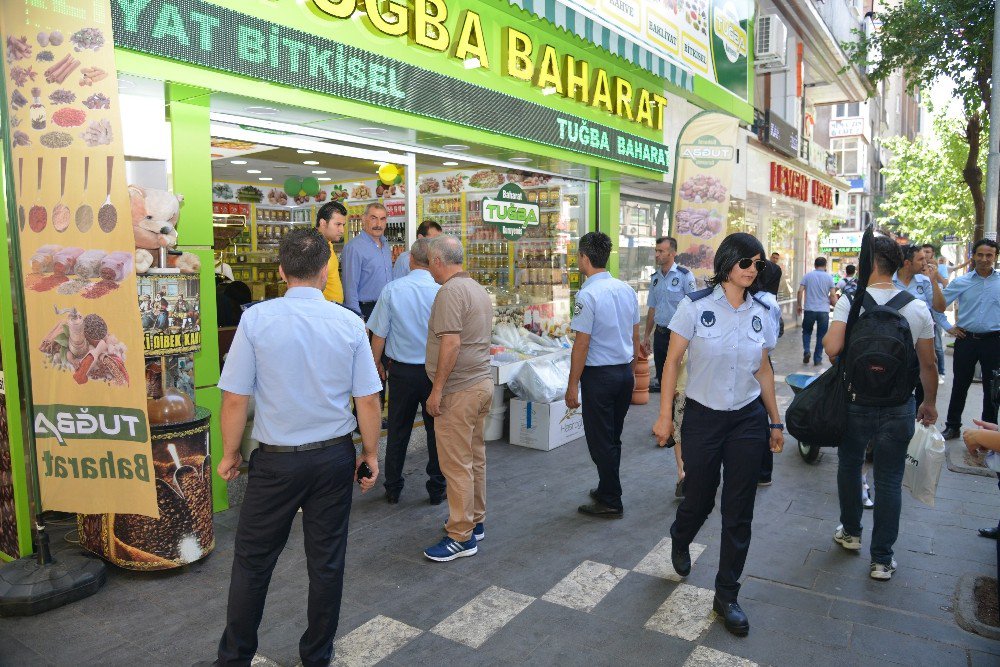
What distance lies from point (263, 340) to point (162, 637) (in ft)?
5.40

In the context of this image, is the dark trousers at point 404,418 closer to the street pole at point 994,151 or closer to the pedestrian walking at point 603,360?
the pedestrian walking at point 603,360

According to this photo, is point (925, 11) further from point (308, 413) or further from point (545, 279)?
point (308, 413)

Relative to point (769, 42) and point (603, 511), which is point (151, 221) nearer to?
point (603, 511)

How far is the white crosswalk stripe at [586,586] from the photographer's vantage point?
3642 millimetres

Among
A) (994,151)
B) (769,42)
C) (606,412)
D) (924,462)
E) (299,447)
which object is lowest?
(924,462)

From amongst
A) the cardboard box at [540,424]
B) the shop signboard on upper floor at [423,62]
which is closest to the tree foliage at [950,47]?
the shop signboard on upper floor at [423,62]

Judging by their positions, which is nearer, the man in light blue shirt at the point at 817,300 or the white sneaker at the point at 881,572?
the white sneaker at the point at 881,572

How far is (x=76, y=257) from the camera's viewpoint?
11.3 feet

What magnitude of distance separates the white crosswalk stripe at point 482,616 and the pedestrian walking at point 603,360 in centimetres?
133

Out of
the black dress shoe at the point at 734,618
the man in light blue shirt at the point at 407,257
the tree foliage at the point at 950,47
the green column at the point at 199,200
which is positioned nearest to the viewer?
the black dress shoe at the point at 734,618

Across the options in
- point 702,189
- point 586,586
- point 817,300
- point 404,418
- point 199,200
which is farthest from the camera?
point 817,300

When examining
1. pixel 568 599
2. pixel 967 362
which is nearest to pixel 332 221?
pixel 568 599

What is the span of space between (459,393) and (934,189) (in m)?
29.8

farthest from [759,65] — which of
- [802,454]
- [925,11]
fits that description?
[802,454]
